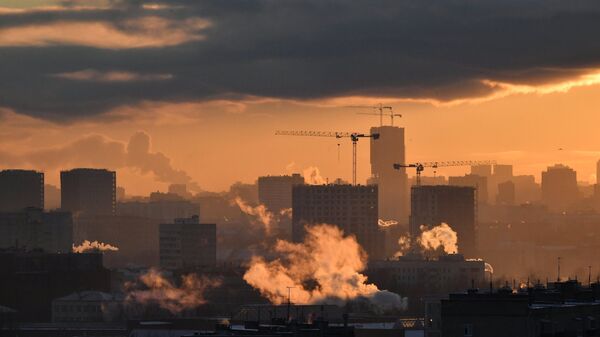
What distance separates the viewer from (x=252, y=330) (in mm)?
98750

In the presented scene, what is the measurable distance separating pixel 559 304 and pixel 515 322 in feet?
25.5

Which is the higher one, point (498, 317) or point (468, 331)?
point (498, 317)

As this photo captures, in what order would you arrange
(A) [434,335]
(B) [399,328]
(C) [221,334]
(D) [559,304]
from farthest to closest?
(B) [399,328] < (A) [434,335] < (C) [221,334] < (D) [559,304]

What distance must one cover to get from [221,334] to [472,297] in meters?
17.8

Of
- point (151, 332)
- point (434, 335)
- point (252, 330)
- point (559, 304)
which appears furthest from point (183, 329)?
point (559, 304)

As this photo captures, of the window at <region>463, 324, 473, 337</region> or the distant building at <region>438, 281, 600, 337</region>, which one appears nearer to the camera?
the window at <region>463, 324, 473, 337</region>

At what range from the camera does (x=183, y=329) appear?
6742 inches

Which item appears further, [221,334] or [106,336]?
[106,336]

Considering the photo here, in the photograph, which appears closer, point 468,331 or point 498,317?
point 468,331

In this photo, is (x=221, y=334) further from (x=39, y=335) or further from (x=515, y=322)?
(x=39, y=335)

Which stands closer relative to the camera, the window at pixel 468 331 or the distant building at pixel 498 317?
the window at pixel 468 331

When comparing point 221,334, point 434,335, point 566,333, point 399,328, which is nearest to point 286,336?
point 221,334

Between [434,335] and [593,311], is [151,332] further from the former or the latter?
[593,311]

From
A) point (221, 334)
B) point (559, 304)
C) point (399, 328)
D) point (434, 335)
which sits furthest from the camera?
point (399, 328)
